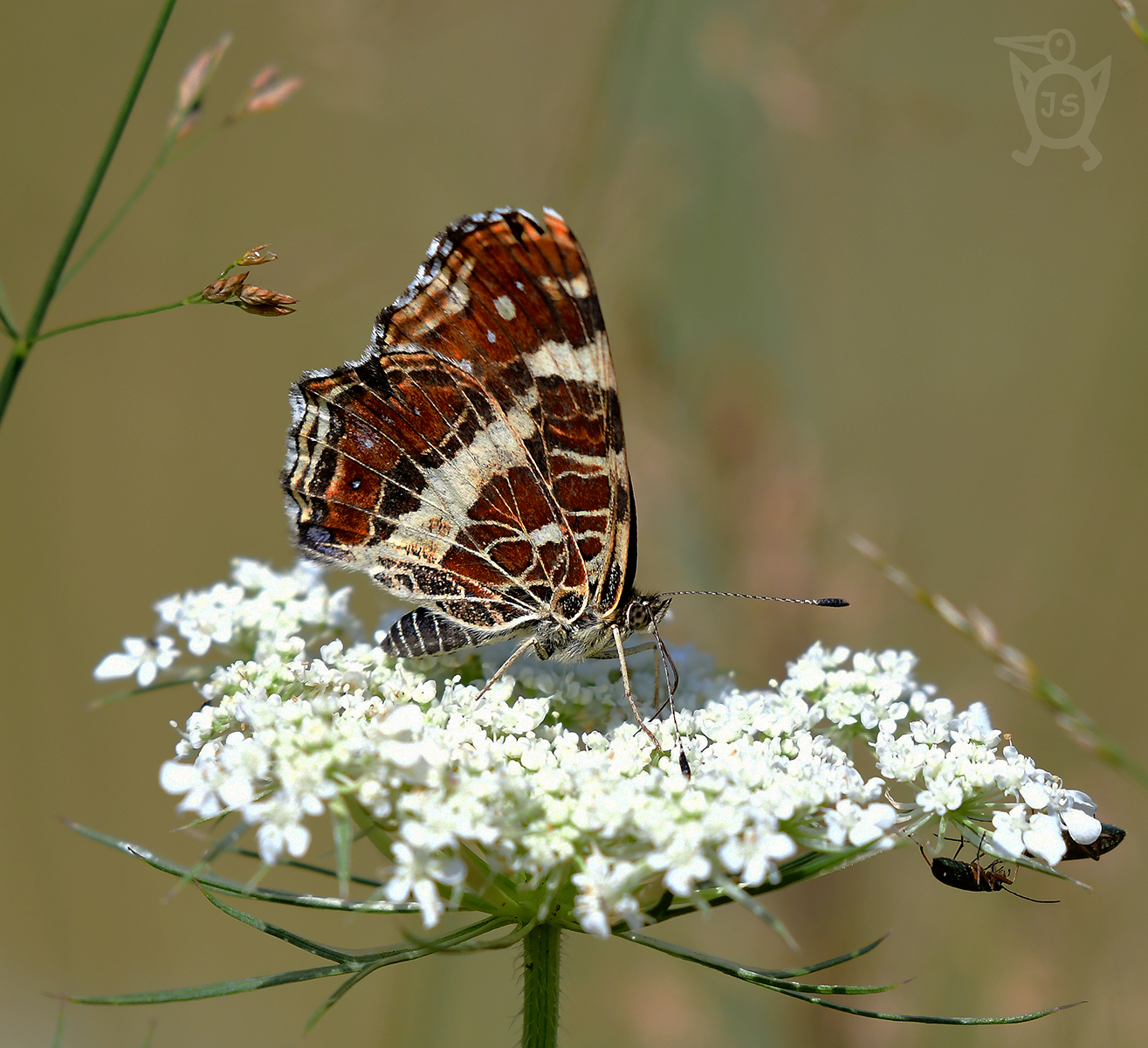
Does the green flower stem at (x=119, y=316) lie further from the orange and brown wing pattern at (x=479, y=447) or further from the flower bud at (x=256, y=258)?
the orange and brown wing pattern at (x=479, y=447)

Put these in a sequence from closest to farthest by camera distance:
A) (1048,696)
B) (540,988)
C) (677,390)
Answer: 1. (1048,696)
2. (540,988)
3. (677,390)

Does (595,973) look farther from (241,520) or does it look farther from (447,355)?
(241,520)

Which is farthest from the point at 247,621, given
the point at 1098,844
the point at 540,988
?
the point at 1098,844

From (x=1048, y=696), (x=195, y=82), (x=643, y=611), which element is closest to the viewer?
(x=1048, y=696)

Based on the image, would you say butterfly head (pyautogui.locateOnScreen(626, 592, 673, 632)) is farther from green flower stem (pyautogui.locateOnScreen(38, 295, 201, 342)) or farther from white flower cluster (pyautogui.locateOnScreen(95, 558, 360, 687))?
green flower stem (pyautogui.locateOnScreen(38, 295, 201, 342))

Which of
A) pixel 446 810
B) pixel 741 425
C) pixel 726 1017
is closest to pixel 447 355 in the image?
pixel 446 810

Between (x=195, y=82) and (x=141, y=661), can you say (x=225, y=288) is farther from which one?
(x=141, y=661)

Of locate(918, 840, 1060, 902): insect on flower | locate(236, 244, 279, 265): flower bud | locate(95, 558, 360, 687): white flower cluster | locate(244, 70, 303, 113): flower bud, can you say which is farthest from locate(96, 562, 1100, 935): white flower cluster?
locate(244, 70, 303, 113): flower bud

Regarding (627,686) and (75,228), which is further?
(627,686)
